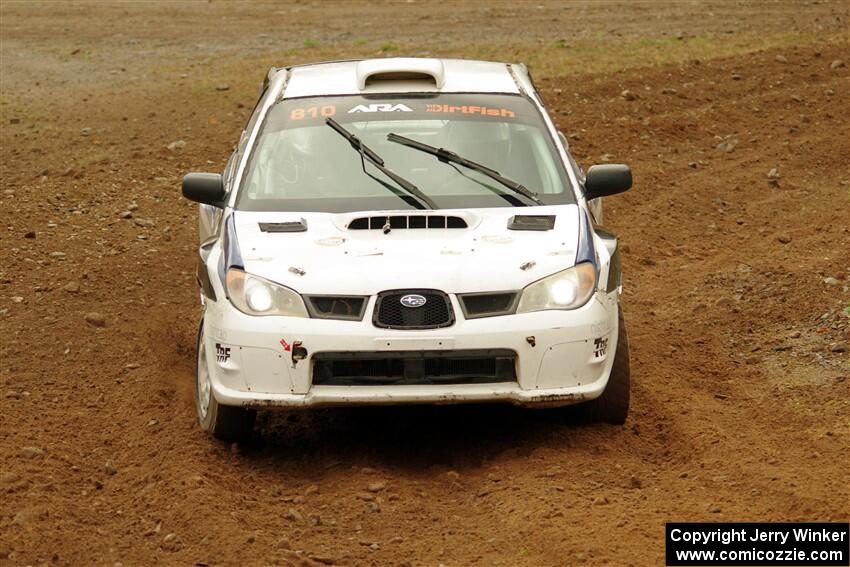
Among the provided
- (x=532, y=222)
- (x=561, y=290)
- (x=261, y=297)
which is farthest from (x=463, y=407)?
(x=261, y=297)

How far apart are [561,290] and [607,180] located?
3.51ft

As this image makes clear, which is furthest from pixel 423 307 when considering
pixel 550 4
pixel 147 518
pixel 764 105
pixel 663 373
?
pixel 550 4

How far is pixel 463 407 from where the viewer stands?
8266 mm

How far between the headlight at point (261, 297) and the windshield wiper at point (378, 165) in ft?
3.44

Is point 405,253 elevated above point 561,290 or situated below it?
above

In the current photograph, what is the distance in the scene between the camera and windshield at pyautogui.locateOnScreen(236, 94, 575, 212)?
25.8 feet

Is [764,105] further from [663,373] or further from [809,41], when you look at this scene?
[663,373]

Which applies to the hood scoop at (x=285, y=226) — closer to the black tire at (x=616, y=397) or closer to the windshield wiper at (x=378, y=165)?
the windshield wiper at (x=378, y=165)

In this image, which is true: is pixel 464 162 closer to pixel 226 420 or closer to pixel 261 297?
pixel 261 297

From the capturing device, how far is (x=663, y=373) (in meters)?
8.91

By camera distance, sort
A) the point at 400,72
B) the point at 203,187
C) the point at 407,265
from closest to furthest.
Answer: the point at 407,265 → the point at 203,187 → the point at 400,72

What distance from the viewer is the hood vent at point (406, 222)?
24.5 ft

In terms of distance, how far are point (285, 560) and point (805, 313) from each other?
195 inches

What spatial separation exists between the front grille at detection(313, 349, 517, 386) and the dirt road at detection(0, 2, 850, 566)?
0.46m
